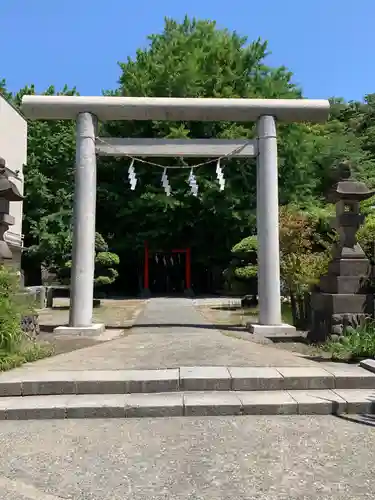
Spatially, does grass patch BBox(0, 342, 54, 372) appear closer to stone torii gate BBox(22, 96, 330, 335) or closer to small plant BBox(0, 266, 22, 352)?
small plant BBox(0, 266, 22, 352)

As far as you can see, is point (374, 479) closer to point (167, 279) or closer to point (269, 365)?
point (269, 365)

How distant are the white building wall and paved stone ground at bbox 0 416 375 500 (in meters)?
19.0

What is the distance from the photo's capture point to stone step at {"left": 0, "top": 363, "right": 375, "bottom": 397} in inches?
220

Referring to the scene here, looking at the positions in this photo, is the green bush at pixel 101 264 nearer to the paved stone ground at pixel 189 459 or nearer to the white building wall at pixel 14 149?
the white building wall at pixel 14 149

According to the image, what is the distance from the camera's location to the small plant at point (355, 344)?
7129 millimetres

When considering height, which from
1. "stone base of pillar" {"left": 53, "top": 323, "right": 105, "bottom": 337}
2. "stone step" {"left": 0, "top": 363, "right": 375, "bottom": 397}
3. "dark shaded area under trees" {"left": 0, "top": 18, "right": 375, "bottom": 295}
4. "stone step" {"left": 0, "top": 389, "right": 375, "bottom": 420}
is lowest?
"stone step" {"left": 0, "top": 389, "right": 375, "bottom": 420}

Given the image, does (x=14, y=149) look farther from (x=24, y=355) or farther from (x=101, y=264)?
(x=24, y=355)

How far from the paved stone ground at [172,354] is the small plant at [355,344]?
678 mm

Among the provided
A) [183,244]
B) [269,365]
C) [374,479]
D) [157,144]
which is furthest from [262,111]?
[183,244]

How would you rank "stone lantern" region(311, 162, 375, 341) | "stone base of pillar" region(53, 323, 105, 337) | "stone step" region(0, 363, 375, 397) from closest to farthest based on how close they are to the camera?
1. "stone step" region(0, 363, 375, 397)
2. "stone lantern" region(311, 162, 375, 341)
3. "stone base of pillar" region(53, 323, 105, 337)

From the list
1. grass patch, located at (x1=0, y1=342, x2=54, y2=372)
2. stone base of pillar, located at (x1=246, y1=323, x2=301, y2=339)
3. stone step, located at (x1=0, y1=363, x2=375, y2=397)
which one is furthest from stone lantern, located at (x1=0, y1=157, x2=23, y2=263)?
stone base of pillar, located at (x1=246, y1=323, x2=301, y2=339)

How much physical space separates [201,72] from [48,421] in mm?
23523

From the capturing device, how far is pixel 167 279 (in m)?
28.5

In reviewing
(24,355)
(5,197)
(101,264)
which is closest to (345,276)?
(24,355)
